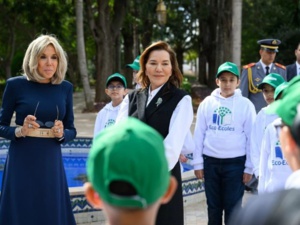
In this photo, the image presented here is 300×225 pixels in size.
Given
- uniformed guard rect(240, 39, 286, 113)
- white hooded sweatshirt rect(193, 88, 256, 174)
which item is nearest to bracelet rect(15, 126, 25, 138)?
white hooded sweatshirt rect(193, 88, 256, 174)

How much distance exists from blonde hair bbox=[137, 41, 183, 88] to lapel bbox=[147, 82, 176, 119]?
0.29 ft

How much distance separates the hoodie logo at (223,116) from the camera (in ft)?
18.4

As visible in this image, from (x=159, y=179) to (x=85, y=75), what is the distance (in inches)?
737

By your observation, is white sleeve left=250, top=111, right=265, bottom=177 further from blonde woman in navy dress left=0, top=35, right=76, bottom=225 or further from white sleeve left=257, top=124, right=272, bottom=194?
blonde woman in navy dress left=0, top=35, right=76, bottom=225

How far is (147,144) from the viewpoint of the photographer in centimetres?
168

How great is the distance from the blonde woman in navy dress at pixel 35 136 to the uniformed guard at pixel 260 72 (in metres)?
3.55

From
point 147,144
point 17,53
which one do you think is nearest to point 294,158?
point 147,144

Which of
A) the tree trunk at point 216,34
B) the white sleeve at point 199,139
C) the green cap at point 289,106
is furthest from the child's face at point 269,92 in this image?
the tree trunk at point 216,34

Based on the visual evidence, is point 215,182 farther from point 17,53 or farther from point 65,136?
point 17,53

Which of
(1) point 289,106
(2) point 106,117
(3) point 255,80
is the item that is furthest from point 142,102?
(3) point 255,80

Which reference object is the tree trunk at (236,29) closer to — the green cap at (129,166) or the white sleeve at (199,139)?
the white sleeve at (199,139)

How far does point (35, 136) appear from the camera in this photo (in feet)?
15.1

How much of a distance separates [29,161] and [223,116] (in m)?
1.92

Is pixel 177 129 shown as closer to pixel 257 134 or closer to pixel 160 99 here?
pixel 160 99
